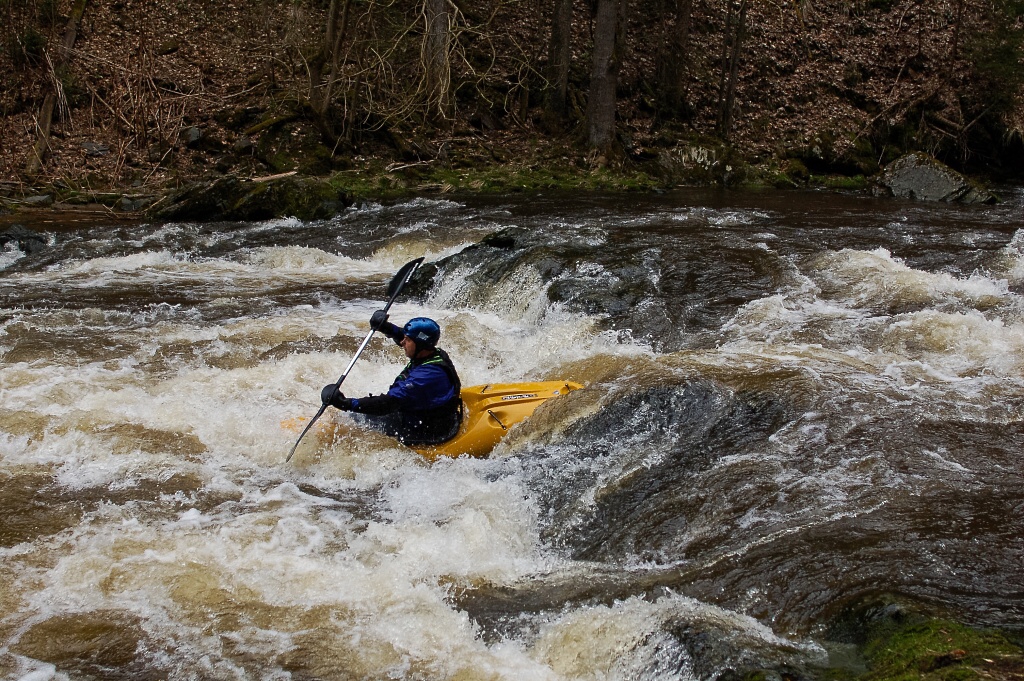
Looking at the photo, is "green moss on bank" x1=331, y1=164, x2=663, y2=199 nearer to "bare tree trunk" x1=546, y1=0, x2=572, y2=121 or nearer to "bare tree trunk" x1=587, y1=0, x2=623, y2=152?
"bare tree trunk" x1=587, y1=0, x2=623, y2=152

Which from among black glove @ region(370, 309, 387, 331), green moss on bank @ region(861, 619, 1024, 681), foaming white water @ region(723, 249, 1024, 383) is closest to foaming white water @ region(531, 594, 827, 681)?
green moss on bank @ region(861, 619, 1024, 681)

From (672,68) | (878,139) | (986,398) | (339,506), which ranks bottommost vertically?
(339,506)

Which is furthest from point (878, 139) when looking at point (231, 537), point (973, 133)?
point (231, 537)

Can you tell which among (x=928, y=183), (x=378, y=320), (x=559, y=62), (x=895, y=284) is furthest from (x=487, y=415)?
(x=559, y=62)

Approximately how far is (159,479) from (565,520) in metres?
2.33

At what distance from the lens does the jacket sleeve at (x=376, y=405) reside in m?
5.05

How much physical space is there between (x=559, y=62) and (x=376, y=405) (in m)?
13.3

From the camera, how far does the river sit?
343 centimetres

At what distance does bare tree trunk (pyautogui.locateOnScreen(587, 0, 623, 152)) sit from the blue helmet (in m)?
11.2

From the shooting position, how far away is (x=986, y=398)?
5578 mm

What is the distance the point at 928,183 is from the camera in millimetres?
14266

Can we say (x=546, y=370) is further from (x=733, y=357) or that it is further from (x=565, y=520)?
(x=565, y=520)

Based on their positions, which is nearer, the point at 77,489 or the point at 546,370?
the point at 77,489

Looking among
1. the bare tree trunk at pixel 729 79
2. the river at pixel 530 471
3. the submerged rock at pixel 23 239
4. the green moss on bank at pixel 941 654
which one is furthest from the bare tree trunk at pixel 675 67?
the green moss on bank at pixel 941 654
